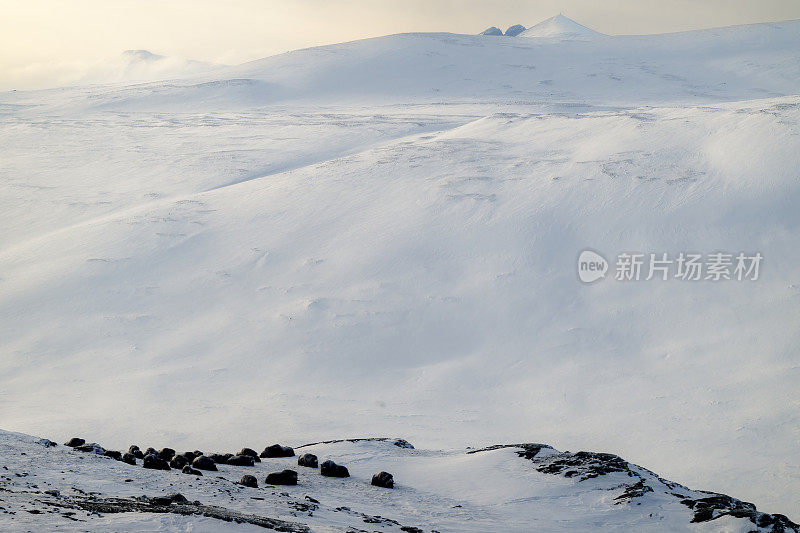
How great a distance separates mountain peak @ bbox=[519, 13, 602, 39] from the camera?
7325cm

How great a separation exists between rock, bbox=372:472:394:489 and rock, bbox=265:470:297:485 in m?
0.81

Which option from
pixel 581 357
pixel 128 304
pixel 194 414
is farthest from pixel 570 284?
pixel 128 304

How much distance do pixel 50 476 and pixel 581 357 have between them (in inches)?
369

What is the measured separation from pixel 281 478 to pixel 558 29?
257ft

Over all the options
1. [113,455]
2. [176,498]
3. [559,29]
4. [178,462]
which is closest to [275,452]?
[178,462]

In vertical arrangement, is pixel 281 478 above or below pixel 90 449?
below

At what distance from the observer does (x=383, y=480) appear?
6.46 meters

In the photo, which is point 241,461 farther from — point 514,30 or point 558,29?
point 514,30

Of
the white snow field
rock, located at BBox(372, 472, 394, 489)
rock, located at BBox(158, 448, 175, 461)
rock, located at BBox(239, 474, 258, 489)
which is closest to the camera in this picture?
rock, located at BBox(239, 474, 258, 489)

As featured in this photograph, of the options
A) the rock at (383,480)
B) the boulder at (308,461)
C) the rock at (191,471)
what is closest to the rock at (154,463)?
the rock at (191,471)

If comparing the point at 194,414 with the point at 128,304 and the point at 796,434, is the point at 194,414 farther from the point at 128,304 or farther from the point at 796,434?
the point at 796,434

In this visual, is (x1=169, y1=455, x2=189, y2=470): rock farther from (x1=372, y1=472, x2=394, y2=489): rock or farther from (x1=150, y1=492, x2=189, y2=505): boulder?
(x1=372, y1=472, x2=394, y2=489): rock

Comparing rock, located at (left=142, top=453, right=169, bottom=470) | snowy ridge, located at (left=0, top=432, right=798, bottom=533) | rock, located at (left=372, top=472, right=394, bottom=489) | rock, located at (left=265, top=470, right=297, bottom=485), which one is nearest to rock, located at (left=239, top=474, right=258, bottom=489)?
snowy ridge, located at (left=0, top=432, right=798, bottom=533)

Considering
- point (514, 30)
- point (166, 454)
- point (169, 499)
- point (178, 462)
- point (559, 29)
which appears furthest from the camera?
point (514, 30)
